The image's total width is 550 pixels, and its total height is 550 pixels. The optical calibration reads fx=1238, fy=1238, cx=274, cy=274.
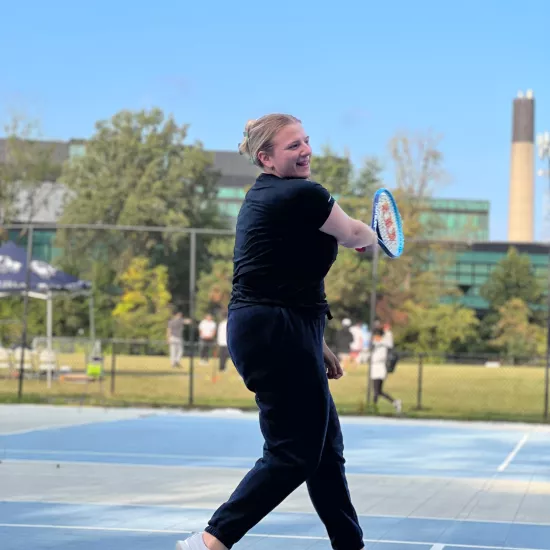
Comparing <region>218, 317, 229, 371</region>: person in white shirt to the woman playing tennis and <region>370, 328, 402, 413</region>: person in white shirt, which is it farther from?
the woman playing tennis

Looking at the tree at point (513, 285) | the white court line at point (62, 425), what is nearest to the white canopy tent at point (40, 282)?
the white court line at point (62, 425)

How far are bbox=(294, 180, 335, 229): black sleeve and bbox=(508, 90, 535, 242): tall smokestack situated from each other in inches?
3853

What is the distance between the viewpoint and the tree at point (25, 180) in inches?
2315

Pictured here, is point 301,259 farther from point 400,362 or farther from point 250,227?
point 400,362

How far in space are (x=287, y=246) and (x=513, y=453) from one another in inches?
389

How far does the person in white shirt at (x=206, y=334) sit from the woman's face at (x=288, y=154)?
1768 centimetres

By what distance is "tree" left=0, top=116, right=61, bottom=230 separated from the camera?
58.8 metres

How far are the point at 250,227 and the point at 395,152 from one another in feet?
141

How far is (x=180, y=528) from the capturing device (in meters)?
6.79

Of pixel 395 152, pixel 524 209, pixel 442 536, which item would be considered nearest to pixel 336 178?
pixel 395 152

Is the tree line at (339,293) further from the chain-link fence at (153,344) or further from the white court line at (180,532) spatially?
the white court line at (180,532)

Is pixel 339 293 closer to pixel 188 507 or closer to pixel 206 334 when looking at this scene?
pixel 206 334

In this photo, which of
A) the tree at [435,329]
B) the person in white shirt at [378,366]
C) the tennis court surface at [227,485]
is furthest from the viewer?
the tree at [435,329]

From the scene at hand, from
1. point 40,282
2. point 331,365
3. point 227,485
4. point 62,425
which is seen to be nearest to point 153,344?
point 40,282
